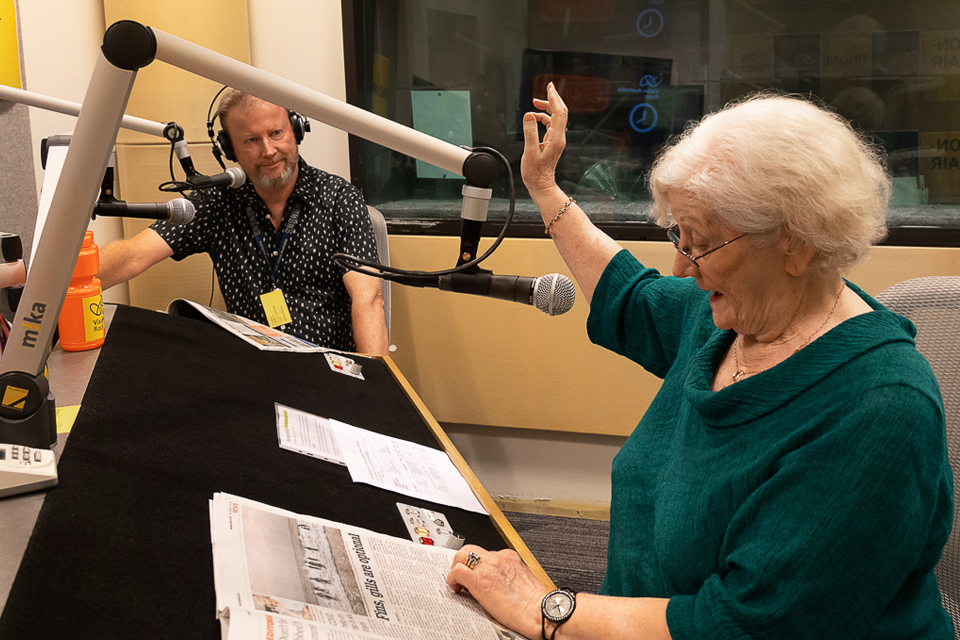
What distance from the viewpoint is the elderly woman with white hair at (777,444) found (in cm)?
79

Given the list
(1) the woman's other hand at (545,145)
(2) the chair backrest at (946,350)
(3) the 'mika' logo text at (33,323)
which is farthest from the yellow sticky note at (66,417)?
(2) the chair backrest at (946,350)

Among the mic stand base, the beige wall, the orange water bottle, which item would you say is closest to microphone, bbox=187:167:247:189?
the orange water bottle

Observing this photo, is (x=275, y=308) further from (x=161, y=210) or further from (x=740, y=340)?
(x=740, y=340)

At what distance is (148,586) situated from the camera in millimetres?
812

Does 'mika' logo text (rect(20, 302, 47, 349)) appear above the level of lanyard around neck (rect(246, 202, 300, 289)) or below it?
above

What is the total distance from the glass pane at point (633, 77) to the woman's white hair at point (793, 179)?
147cm

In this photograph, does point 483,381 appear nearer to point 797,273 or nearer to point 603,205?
point 603,205

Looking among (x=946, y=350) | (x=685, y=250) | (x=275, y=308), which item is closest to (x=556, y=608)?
(x=685, y=250)

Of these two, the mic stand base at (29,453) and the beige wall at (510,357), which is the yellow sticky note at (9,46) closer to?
the beige wall at (510,357)

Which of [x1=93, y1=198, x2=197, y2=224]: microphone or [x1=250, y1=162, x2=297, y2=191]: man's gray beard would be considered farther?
[x1=250, y1=162, x2=297, y2=191]: man's gray beard

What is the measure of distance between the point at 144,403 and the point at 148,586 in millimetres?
501

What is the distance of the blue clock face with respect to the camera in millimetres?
2393

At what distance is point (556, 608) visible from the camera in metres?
0.91

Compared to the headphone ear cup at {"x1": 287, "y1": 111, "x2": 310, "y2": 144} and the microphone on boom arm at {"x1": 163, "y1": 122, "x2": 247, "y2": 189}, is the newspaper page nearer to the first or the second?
the microphone on boom arm at {"x1": 163, "y1": 122, "x2": 247, "y2": 189}
